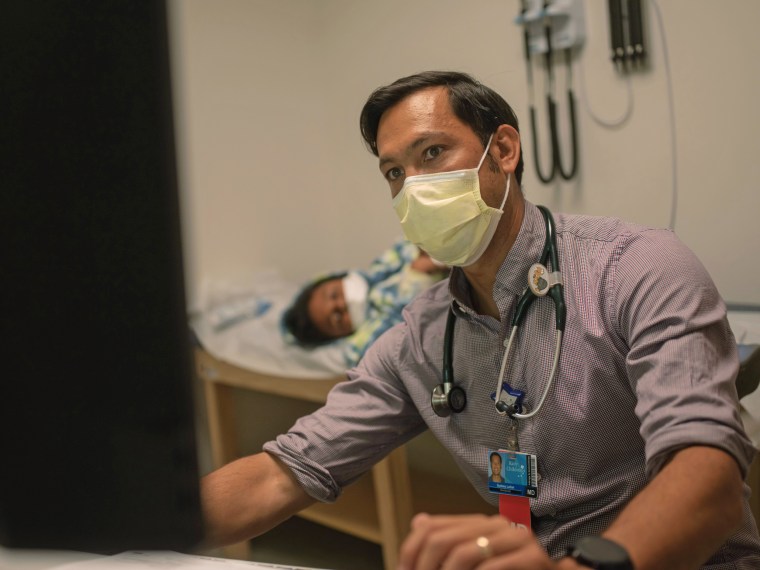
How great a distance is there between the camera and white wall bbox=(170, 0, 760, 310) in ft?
4.76

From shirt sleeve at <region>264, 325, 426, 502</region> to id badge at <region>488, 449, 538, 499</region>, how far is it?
0.18 metres

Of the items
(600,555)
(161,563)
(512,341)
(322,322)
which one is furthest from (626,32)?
(161,563)

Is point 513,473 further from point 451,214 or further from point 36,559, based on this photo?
point 36,559

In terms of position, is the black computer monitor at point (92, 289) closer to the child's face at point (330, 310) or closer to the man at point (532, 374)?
the man at point (532, 374)

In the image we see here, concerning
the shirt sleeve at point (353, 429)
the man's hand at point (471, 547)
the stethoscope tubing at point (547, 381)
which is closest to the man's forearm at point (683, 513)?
the man's hand at point (471, 547)

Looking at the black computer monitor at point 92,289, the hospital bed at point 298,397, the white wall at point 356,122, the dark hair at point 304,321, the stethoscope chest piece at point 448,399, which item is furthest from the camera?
the dark hair at point 304,321

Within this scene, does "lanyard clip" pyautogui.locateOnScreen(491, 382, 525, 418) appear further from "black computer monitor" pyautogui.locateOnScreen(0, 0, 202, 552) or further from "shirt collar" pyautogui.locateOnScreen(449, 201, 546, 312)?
"black computer monitor" pyautogui.locateOnScreen(0, 0, 202, 552)

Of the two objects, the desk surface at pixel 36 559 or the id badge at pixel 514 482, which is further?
the id badge at pixel 514 482

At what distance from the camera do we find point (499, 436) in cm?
107

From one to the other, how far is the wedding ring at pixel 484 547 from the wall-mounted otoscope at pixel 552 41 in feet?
3.86

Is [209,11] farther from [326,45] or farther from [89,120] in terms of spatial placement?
[89,120]

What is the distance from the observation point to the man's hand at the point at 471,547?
0.50 metres

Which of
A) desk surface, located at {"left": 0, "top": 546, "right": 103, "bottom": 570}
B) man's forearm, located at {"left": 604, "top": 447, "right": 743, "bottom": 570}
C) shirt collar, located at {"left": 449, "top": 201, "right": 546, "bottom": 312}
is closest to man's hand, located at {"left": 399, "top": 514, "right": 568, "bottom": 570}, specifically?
man's forearm, located at {"left": 604, "top": 447, "right": 743, "bottom": 570}

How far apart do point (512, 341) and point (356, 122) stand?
4.44 ft
